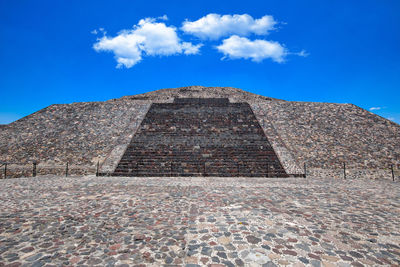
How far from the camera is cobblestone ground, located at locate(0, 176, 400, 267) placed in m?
3.29

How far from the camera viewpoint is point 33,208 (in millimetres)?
5664

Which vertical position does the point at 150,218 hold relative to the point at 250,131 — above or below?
below

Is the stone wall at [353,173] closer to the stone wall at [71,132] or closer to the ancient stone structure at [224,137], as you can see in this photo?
the ancient stone structure at [224,137]

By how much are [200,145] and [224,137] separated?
2.11m

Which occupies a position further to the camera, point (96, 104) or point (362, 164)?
point (96, 104)

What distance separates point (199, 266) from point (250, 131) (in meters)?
14.6

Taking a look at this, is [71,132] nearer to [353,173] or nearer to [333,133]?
[353,173]

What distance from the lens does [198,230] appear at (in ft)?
14.1

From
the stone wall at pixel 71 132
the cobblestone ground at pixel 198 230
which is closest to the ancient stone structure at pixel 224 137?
the stone wall at pixel 71 132

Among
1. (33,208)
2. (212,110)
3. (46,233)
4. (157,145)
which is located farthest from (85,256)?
(212,110)

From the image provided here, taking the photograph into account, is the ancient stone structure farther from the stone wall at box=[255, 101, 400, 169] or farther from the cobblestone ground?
the cobblestone ground

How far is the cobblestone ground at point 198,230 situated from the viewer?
3287 millimetres

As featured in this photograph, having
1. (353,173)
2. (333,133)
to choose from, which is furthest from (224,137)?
(333,133)

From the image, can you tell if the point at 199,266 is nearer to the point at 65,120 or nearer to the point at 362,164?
the point at 362,164
